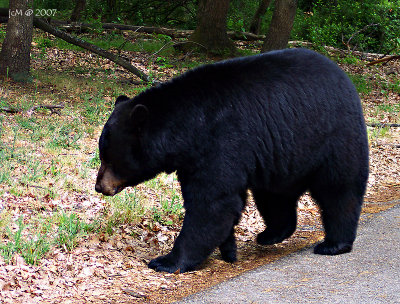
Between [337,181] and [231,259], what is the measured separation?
1209 mm

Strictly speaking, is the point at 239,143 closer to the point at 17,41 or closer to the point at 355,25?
the point at 17,41

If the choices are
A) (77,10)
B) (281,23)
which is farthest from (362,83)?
(77,10)

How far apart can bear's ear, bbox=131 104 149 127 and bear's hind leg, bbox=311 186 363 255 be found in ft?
5.77

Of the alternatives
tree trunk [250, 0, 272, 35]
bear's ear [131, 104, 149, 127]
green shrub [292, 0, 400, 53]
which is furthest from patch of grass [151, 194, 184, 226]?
tree trunk [250, 0, 272, 35]

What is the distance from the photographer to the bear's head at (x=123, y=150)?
4.64 meters

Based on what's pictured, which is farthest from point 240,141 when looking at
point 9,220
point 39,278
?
point 9,220

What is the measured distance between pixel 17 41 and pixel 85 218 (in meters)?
6.24

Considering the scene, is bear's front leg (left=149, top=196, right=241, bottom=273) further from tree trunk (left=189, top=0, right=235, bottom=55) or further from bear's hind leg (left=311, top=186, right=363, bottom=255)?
tree trunk (left=189, top=0, right=235, bottom=55)

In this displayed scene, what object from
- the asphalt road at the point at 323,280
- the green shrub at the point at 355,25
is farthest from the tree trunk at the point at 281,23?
the asphalt road at the point at 323,280

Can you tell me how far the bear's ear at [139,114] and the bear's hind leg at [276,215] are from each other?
5.20 ft

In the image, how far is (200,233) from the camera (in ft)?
15.3

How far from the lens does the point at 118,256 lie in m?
5.05

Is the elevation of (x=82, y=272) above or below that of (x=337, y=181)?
below

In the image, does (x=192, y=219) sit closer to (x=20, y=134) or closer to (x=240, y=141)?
(x=240, y=141)
